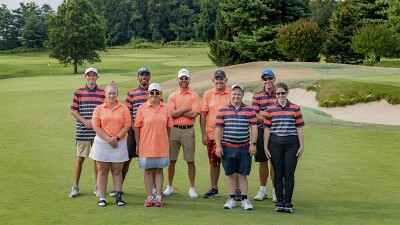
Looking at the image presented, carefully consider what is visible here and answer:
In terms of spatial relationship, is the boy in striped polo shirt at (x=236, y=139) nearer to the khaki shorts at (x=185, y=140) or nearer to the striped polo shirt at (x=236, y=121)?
the striped polo shirt at (x=236, y=121)

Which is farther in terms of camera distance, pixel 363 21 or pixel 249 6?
pixel 363 21

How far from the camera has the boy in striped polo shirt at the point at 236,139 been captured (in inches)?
299

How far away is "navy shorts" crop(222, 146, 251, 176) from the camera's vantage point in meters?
7.69

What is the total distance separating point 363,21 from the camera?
1844 inches

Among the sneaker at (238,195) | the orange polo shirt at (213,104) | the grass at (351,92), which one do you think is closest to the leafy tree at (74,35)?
the grass at (351,92)

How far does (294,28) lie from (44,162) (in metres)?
24.9

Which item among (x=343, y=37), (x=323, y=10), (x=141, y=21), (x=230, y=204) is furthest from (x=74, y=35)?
(x=141, y=21)

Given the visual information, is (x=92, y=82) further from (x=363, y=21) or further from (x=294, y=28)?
(x=363, y=21)

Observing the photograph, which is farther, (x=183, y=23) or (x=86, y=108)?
(x=183, y=23)

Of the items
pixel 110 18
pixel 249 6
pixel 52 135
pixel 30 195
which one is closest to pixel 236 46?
pixel 249 6

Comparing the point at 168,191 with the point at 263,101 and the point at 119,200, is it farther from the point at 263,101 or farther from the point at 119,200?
the point at 263,101

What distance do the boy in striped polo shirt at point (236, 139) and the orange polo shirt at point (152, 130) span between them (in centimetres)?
73

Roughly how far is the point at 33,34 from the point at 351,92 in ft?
246

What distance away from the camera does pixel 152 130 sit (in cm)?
770
